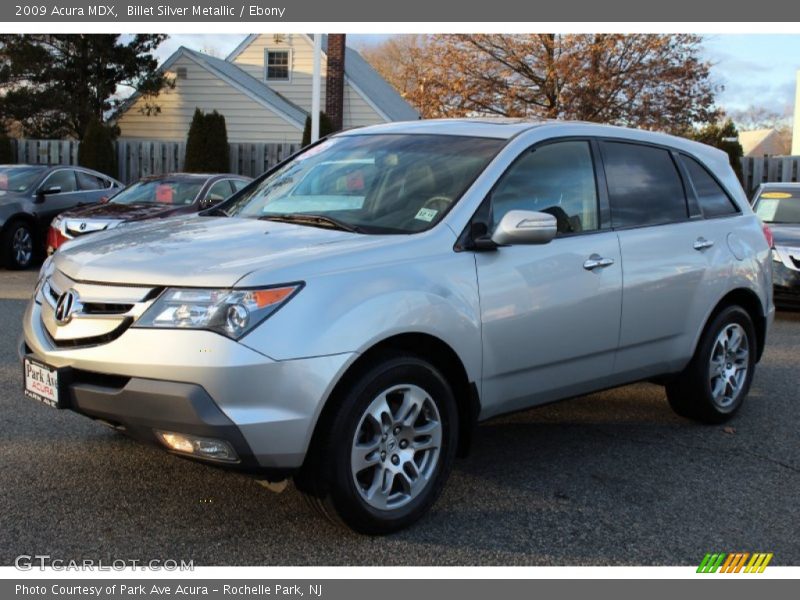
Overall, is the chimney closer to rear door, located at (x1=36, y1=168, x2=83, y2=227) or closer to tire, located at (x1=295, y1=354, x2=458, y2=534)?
rear door, located at (x1=36, y1=168, x2=83, y2=227)

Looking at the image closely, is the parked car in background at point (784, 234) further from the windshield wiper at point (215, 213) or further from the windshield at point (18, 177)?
the windshield at point (18, 177)

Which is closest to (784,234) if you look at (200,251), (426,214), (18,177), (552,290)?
(552,290)

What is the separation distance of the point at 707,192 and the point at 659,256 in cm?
93

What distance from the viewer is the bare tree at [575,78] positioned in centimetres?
3119

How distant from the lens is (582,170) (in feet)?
16.3

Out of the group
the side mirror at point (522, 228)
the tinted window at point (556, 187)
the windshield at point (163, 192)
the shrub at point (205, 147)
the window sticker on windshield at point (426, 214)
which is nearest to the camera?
the side mirror at point (522, 228)

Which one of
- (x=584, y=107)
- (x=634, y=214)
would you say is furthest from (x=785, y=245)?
(x=584, y=107)

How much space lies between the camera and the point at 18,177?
14508 mm

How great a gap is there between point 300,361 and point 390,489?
80cm

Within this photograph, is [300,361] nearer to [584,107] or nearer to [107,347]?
[107,347]

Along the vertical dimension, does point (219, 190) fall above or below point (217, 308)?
below

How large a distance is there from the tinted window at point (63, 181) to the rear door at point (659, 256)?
11.6 m

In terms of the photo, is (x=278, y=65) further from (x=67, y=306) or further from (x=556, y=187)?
(x=67, y=306)

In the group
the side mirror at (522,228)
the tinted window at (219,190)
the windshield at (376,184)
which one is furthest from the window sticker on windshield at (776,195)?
the side mirror at (522,228)
